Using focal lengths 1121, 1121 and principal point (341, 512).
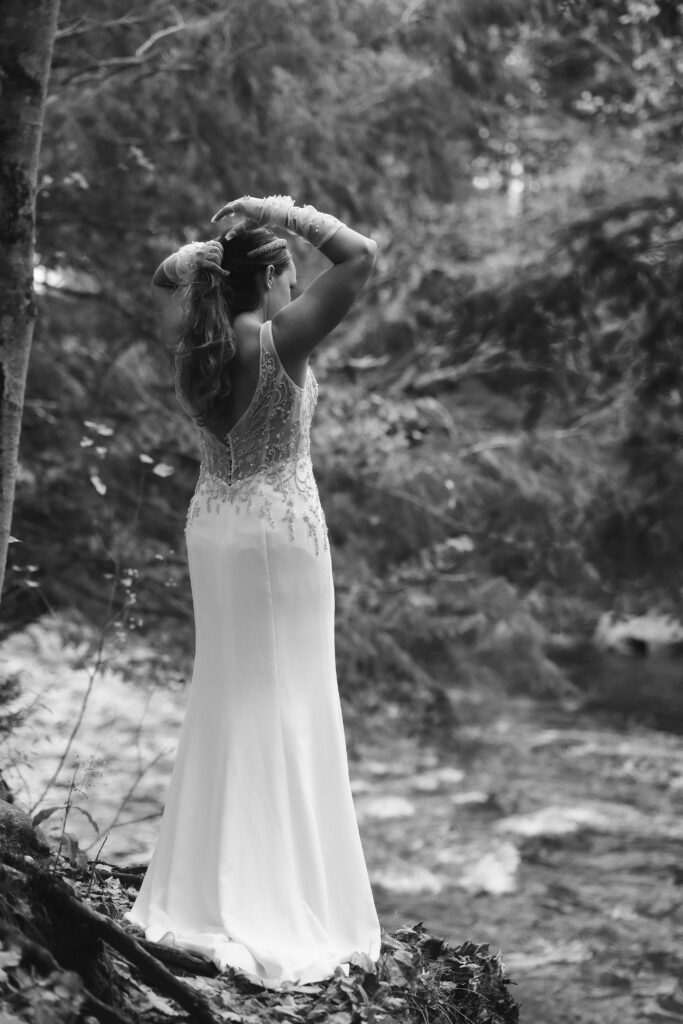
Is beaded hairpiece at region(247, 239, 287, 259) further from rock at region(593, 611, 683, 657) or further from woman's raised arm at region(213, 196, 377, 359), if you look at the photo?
rock at region(593, 611, 683, 657)

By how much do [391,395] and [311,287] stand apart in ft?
19.9

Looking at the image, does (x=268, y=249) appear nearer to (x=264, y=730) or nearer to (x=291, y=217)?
(x=291, y=217)

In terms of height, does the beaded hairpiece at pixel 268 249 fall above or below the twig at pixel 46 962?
above

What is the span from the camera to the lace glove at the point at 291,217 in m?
3.54

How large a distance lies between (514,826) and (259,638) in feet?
23.6

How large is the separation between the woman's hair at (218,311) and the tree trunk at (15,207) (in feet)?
1.73

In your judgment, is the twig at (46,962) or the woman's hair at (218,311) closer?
the twig at (46,962)

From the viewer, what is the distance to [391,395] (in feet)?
31.4

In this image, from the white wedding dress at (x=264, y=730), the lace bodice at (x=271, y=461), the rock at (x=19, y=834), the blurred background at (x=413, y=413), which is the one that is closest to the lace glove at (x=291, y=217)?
the white wedding dress at (x=264, y=730)

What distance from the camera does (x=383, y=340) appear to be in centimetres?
912

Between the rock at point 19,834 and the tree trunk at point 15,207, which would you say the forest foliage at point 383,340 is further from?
the rock at point 19,834

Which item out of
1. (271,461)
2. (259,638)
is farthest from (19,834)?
(271,461)

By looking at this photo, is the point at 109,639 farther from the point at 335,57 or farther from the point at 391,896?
the point at 335,57

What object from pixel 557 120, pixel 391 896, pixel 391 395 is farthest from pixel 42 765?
pixel 557 120
